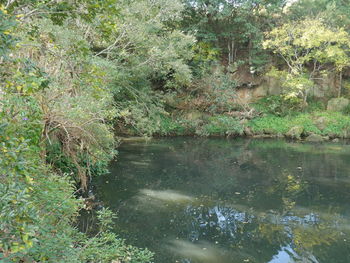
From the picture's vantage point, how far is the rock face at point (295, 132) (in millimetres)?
20109

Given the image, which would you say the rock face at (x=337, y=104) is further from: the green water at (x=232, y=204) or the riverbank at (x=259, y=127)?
the green water at (x=232, y=204)

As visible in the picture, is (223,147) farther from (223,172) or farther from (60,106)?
(60,106)

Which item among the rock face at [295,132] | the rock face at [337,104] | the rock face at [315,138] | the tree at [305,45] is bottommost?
the rock face at [315,138]

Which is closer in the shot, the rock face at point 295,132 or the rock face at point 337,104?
the rock face at point 295,132

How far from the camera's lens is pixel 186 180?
11.4 metres

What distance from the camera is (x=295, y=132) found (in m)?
20.1

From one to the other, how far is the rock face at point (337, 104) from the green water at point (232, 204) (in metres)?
Answer: 7.67

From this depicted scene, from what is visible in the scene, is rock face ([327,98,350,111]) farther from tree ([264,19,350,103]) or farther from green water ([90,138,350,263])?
green water ([90,138,350,263])

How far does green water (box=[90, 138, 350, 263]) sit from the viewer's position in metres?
6.55

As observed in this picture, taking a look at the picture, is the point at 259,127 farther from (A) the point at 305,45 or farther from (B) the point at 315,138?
(A) the point at 305,45

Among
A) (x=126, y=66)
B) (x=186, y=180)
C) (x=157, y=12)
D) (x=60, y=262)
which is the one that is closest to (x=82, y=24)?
(x=126, y=66)

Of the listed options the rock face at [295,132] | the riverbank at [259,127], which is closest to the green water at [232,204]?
the rock face at [295,132]

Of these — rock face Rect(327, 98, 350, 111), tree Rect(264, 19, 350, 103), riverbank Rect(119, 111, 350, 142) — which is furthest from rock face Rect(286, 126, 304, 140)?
rock face Rect(327, 98, 350, 111)

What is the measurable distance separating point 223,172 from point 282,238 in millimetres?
5562
